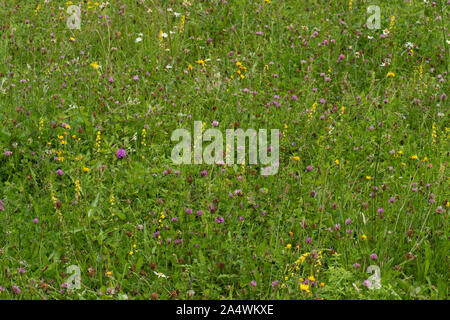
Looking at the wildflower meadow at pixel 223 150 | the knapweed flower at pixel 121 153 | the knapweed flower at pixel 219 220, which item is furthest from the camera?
the knapweed flower at pixel 121 153

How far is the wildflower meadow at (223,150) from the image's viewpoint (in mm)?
3402

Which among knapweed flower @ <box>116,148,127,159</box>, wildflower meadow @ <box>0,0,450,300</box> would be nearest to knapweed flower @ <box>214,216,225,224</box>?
wildflower meadow @ <box>0,0,450,300</box>

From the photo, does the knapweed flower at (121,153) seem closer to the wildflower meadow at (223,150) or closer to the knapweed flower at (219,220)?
the wildflower meadow at (223,150)

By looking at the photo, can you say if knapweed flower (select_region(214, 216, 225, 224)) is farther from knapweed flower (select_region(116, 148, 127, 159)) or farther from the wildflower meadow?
knapweed flower (select_region(116, 148, 127, 159))

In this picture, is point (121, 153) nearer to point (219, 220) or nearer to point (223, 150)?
point (223, 150)

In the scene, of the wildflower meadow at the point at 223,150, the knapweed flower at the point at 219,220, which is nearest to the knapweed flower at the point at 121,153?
the wildflower meadow at the point at 223,150

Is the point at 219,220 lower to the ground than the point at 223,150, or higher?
lower

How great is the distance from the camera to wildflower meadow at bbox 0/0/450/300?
3.40 metres

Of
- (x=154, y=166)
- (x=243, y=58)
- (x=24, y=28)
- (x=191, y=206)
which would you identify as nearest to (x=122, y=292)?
(x=191, y=206)

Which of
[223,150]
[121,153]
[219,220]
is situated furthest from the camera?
[223,150]

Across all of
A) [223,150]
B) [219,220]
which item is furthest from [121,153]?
[219,220]

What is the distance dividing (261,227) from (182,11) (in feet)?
11.4

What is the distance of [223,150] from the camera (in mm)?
4523

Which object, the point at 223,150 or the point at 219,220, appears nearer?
the point at 219,220
